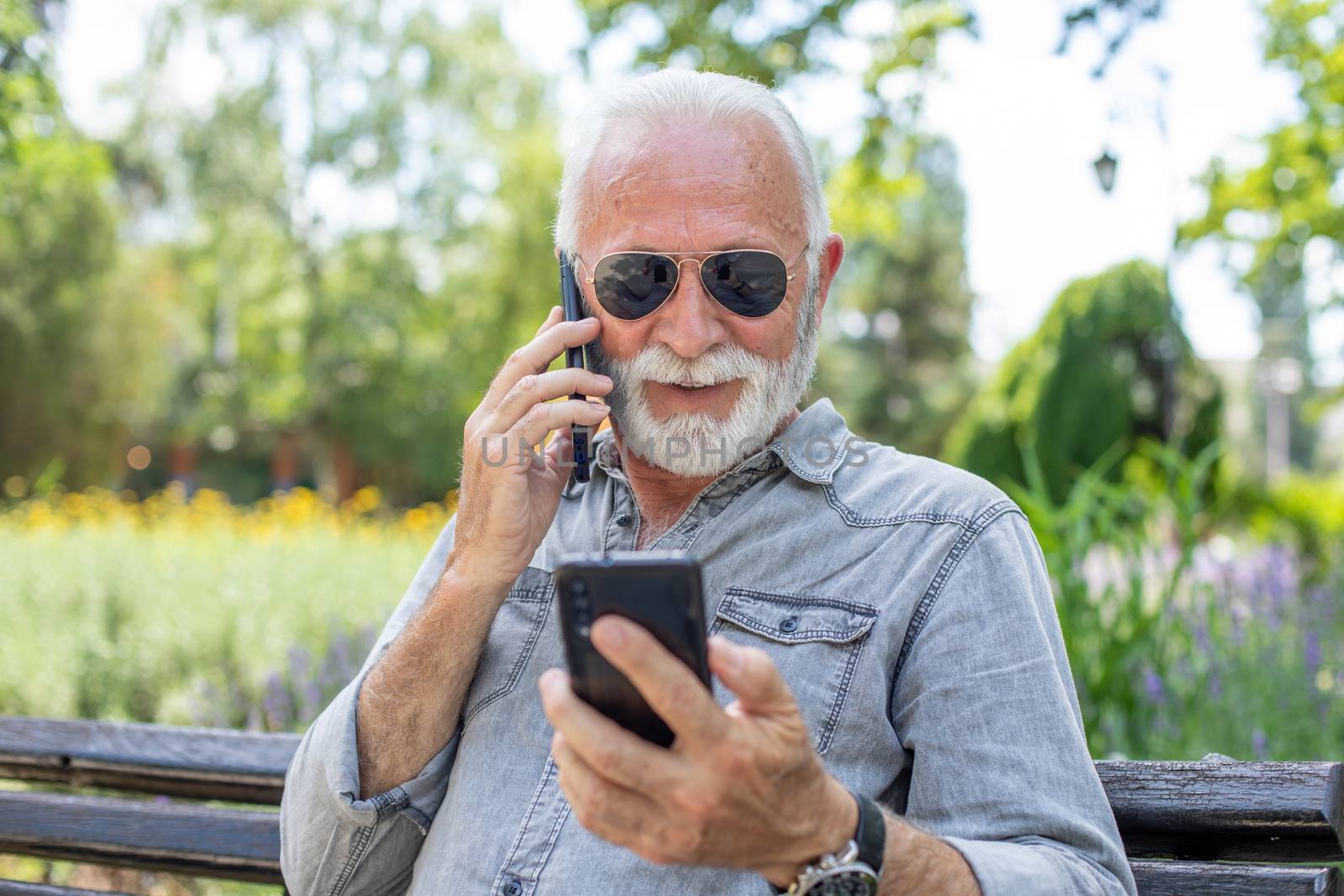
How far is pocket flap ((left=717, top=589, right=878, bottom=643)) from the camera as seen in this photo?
1569 mm

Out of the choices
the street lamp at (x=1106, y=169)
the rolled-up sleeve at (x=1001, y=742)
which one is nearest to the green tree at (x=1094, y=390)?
the street lamp at (x=1106, y=169)

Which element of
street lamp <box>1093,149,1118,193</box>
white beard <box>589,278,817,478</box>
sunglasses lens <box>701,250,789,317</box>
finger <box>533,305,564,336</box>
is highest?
street lamp <box>1093,149,1118,193</box>

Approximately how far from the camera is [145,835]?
2.29m

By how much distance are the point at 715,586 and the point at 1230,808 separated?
33.0 inches

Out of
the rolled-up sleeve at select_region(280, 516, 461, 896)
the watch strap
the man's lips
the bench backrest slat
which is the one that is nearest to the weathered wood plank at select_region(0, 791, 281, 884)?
the rolled-up sleeve at select_region(280, 516, 461, 896)

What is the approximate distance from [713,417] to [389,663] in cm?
66

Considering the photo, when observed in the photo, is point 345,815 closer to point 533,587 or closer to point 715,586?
point 533,587

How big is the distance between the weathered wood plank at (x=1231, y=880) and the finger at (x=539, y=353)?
120cm

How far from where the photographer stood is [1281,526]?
1139 cm

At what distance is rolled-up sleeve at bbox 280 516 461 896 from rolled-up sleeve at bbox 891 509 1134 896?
79cm

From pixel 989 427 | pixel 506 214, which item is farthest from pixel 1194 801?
pixel 506 214

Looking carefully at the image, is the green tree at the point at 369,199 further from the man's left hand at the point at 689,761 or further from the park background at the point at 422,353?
the man's left hand at the point at 689,761

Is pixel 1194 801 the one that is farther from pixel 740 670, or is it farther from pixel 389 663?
pixel 389 663

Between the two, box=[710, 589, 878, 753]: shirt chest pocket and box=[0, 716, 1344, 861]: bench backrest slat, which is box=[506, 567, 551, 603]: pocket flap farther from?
box=[0, 716, 1344, 861]: bench backrest slat
